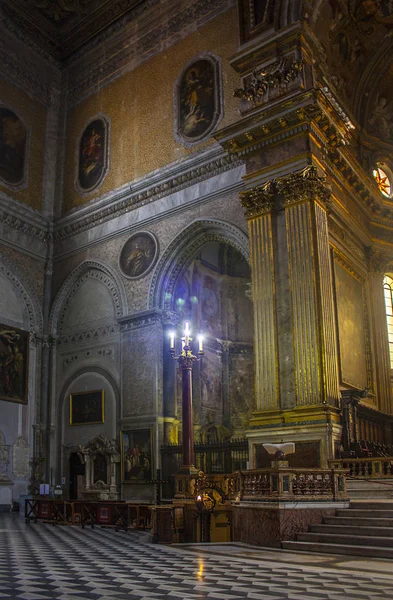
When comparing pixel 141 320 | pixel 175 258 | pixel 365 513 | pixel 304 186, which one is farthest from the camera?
pixel 141 320

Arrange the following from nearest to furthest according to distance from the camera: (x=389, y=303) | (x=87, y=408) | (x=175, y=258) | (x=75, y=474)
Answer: (x=175, y=258) < (x=87, y=408) < (x=75, y=474) < (x=389, y=303)

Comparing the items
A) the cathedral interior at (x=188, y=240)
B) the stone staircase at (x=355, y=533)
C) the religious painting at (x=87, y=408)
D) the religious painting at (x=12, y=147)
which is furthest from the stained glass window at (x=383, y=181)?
the stone staircase at (x=355, y=533)

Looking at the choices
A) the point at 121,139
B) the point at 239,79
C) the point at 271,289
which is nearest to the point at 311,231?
the point at 271,289

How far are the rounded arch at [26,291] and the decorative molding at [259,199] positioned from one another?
29.7 feet

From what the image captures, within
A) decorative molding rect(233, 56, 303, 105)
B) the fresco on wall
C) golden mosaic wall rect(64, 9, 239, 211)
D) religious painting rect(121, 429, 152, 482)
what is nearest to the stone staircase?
religious painting rect(121, 429, 152, 482)

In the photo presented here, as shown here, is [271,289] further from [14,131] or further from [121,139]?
[14,131]

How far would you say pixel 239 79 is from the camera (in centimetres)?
1850

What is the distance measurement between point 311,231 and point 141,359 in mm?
6857

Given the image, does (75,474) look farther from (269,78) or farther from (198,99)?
(269,78)

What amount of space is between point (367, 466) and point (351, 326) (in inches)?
247

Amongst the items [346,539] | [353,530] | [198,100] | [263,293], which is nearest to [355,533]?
[353,530]

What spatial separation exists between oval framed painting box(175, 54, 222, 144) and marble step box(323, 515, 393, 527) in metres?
12.6

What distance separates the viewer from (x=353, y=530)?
9.41m

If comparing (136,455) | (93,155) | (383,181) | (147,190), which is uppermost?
(93,155)
